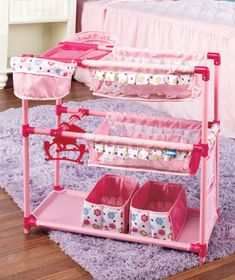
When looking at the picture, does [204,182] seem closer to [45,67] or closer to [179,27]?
[45,67]

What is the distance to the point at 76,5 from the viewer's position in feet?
13.0

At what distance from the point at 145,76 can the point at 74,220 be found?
1.86ft

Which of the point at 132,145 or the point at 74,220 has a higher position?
the point at 132,145

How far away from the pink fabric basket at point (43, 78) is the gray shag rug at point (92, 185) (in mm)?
490

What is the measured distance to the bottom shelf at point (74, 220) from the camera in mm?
1938

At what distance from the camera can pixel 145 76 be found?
180 cm

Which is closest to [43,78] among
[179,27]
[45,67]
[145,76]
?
[45,67]

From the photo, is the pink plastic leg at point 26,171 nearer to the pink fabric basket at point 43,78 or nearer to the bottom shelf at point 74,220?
the bottom shelf at point 74,220

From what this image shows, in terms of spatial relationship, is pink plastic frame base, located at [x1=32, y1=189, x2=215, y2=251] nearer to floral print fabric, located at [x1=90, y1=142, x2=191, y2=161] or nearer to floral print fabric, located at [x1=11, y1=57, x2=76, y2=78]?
floral print fabric, located at [x1=90, y1=142, x2=191, y2=161]

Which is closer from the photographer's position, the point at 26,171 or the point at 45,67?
the point at 45,67

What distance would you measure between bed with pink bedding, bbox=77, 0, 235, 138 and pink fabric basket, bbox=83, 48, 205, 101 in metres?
0.65

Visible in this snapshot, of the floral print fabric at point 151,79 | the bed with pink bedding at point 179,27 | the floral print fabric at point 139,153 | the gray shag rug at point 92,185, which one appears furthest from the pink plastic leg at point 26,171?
the bed with pink bedding at point 179,27

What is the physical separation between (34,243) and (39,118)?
1.27 metres

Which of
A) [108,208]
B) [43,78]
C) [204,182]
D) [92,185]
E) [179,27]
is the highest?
[43,78]
